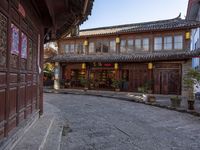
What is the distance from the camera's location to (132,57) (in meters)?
17.0

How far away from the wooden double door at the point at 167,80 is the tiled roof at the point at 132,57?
4.10ft

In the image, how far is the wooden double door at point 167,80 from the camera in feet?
53.2

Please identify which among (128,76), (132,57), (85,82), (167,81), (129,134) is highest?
(132,57)

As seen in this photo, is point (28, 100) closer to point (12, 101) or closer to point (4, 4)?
point (12, 101)

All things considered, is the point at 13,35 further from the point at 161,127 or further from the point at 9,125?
the point at 161,127

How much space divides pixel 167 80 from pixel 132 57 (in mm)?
3404

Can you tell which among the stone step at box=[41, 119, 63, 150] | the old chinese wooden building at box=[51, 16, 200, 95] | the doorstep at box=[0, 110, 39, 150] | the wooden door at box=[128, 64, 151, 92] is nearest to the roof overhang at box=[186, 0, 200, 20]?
the old chinese wooden building at box=[51, 16, 200, 95]

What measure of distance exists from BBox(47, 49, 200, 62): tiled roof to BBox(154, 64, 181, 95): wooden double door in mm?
1250

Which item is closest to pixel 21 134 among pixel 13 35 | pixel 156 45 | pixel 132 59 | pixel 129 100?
pixel 13 35

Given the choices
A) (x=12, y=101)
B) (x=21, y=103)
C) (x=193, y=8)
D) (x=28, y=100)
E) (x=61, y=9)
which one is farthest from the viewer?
(x=193, y=8)

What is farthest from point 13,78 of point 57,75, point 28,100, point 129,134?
point 57,75

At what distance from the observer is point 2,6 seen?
2.87m

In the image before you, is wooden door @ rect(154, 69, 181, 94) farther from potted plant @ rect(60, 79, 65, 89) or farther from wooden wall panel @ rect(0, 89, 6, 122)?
wooden wall panel @ rect(0, 89, 6, 122)

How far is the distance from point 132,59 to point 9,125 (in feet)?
47.0
